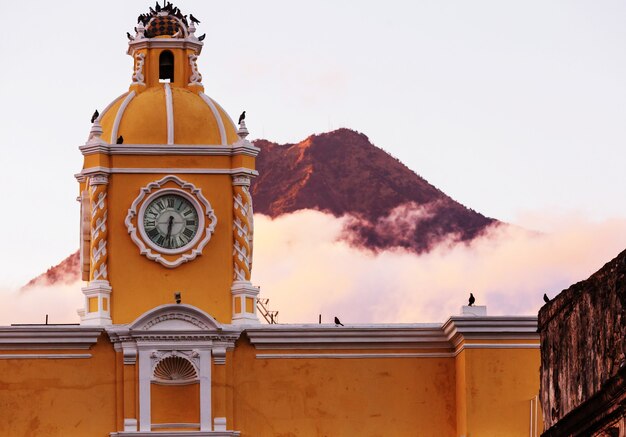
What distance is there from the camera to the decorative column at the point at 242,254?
4356 cm

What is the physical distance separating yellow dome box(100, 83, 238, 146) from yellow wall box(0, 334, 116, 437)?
4.19 meters

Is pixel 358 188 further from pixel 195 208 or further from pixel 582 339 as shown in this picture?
pixel 582 339

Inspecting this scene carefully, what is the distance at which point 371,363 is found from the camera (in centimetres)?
4297

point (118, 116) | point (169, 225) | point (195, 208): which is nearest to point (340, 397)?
point (195, 208)

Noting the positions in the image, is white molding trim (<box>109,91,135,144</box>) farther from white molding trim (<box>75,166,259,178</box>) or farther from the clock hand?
the clock hand

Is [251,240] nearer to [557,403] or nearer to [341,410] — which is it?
[341,410]

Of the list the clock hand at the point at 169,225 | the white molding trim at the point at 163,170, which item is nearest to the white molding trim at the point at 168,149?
the white molding trim at the point at 163,170

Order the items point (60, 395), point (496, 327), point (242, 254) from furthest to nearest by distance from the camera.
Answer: point (242, 254)
point (60, 395)
point (496, 327)

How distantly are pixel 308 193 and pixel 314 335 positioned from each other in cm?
2264

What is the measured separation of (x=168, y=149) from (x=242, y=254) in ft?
7.78

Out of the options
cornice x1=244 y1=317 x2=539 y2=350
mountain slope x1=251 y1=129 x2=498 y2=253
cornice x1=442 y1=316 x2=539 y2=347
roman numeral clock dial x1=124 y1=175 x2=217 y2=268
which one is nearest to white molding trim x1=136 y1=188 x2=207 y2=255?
roman numeral clock dial x1=124 y1=175 x2=217 y2=268

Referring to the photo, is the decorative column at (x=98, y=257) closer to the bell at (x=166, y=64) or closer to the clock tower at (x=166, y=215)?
the clock tower at (x=166, y=215)

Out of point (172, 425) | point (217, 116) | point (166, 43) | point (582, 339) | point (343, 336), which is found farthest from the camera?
point (166, 43)

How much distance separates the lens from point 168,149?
4384 cm
